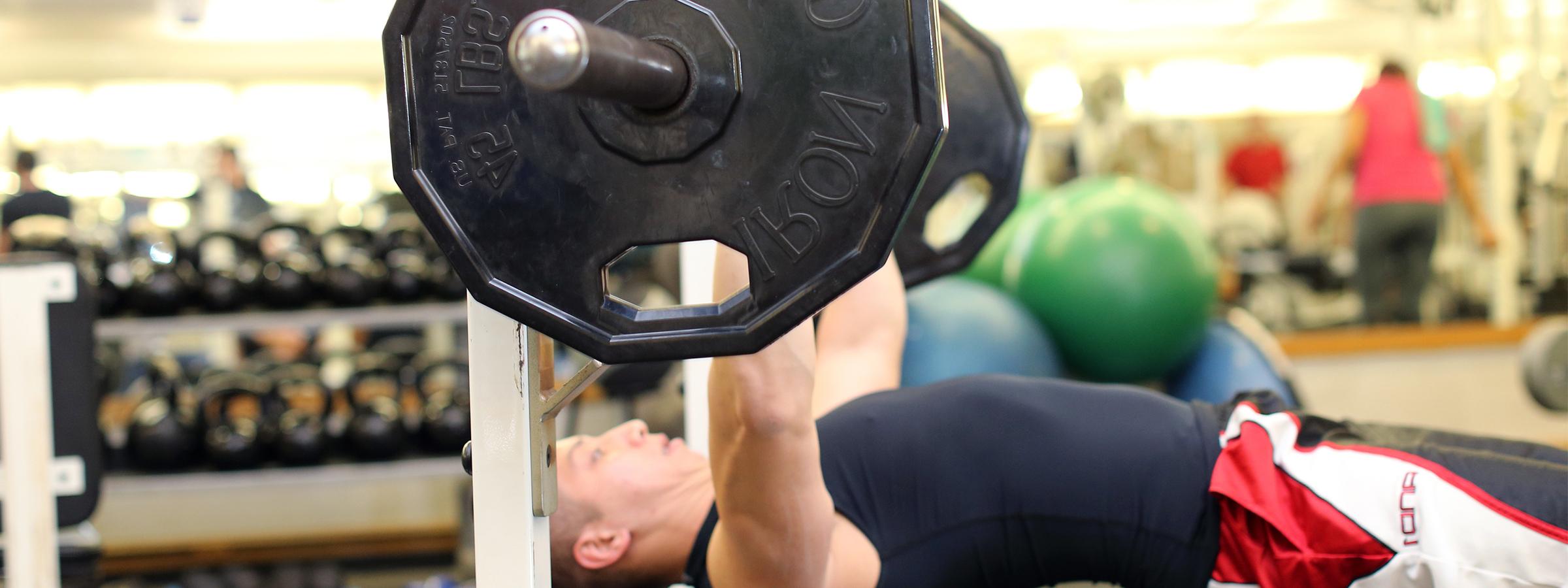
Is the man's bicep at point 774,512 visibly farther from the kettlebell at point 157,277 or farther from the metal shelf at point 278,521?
the metal shelf at point 278,521

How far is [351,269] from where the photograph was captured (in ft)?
9.62

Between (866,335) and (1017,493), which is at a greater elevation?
(866,335)

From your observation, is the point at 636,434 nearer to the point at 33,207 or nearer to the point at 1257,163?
the point at 33,207

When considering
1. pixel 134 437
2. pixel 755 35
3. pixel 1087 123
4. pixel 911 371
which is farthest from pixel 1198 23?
pixel 755 35

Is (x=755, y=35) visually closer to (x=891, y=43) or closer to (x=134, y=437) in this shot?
(x=891, y=43)

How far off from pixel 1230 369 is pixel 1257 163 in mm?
4862

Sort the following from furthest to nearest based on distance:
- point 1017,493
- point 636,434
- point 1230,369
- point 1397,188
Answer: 1. point 1397,188
2. point 1230,369
3. point 636,434
4. point 1017,493

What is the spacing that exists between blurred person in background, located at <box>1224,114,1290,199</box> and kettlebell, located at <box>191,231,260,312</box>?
576cm

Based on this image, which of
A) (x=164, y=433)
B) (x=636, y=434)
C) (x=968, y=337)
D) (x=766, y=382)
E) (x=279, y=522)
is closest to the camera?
(x=766, y=382)

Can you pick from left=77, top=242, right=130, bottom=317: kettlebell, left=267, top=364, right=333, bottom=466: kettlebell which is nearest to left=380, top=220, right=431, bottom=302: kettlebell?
left=267, top=364, right=333, bottom=466: kettlebell

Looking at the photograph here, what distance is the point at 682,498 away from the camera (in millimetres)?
1265

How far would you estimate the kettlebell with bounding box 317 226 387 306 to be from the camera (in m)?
2.92

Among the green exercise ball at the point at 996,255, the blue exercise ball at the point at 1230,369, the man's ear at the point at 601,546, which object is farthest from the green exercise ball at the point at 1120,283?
the man's ear at the point at 601,546

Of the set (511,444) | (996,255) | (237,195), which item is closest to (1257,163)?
(996,255)
